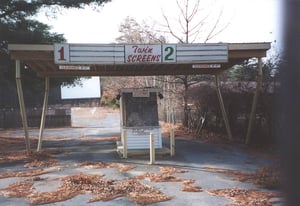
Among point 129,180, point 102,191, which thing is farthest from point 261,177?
point 102,191

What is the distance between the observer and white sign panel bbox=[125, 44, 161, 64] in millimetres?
11555

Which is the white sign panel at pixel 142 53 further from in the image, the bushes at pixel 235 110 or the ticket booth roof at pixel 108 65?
the bushes at pixel 235 110

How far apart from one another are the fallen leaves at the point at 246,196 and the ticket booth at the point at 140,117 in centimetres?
582

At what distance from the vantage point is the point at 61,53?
1110cm

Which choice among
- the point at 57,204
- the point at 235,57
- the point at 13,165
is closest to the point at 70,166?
the point at 13,165

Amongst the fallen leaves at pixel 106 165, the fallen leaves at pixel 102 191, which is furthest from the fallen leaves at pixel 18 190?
the fallen leaves at pixel 106 165

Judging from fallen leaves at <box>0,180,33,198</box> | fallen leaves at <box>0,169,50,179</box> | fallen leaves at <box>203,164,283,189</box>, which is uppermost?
fallen leaves at <box>203,164,283,189</box>

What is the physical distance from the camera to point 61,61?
1111 centimetres

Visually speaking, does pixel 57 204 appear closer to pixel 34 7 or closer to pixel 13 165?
pixel 13 165

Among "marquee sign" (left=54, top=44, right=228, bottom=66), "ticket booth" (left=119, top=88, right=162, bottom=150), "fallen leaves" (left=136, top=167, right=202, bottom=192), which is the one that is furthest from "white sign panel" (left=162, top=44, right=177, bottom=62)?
"fallen leaves" (left=136, top=167, right=202, bottom=192)

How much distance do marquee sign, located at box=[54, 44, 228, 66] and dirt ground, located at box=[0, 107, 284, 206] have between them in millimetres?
3060

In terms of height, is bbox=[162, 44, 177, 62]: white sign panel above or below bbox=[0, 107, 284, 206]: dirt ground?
above

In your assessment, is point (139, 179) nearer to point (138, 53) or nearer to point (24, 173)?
point (24, 173)

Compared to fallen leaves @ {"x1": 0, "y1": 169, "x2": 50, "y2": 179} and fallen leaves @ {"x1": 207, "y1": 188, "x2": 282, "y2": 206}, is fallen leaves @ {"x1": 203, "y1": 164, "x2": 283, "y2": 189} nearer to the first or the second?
fallen leaves @ {"x1": 207, "y1": 188, "x2": 282, "y2": 206}
